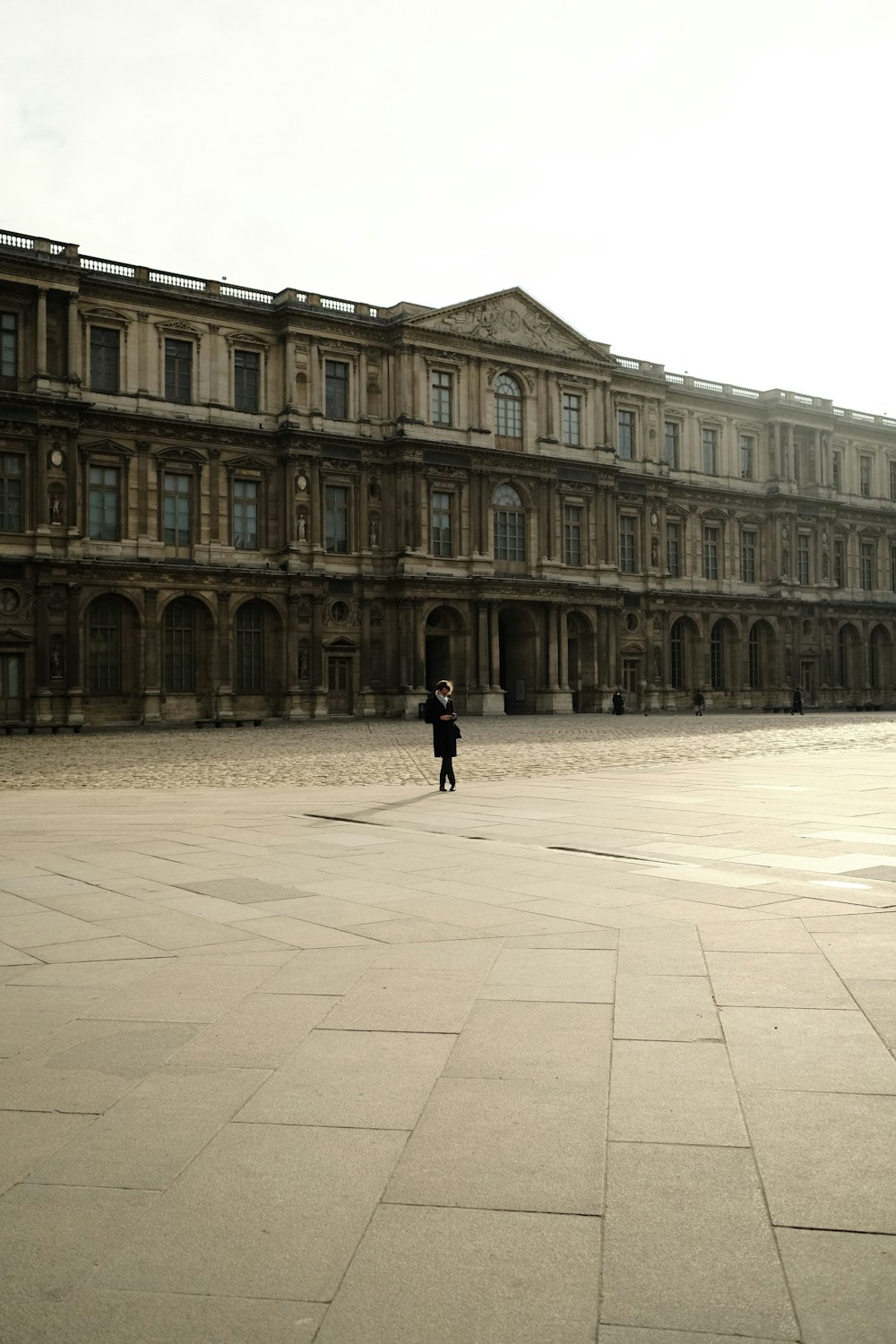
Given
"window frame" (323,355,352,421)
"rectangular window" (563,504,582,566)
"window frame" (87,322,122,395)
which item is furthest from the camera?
"rectangular window" (563,504,582,566)

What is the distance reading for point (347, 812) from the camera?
54.2 ft

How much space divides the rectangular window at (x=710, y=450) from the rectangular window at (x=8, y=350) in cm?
3731

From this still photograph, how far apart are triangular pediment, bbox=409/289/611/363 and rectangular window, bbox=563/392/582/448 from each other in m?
2.00

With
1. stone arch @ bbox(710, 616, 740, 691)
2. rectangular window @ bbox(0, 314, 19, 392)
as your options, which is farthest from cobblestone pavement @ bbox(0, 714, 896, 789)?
stone arch @ bbox(710, 616, 740, 691)

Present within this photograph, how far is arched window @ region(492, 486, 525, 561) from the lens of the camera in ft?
184

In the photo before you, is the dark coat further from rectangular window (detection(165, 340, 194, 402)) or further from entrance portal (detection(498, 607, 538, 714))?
entrance portal (detection(498, 607, 538, 714))

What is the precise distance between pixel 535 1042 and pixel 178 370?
4615 centimetres

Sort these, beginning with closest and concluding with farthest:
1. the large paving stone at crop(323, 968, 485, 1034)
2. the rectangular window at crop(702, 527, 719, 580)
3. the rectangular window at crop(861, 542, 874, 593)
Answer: the large paving stone at crop(323, 968, 485, 1034), the rectangular window at crop(702, 527, 719, 580), the rectangular window at crop(861, 542, 874, 593)

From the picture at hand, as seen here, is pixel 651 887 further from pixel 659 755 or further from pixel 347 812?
pixel 659 755

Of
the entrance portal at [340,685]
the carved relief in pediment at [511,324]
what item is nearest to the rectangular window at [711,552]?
the carved relief in pediment at [511,324]

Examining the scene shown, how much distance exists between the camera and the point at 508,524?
56531mm

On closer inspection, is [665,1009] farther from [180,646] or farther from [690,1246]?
[180,646]

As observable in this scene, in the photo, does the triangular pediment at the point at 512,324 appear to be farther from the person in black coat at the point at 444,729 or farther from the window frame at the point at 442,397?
the person in black coat at the point at 444,729

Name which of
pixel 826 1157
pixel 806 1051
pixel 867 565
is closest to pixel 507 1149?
pixel 826 1157
